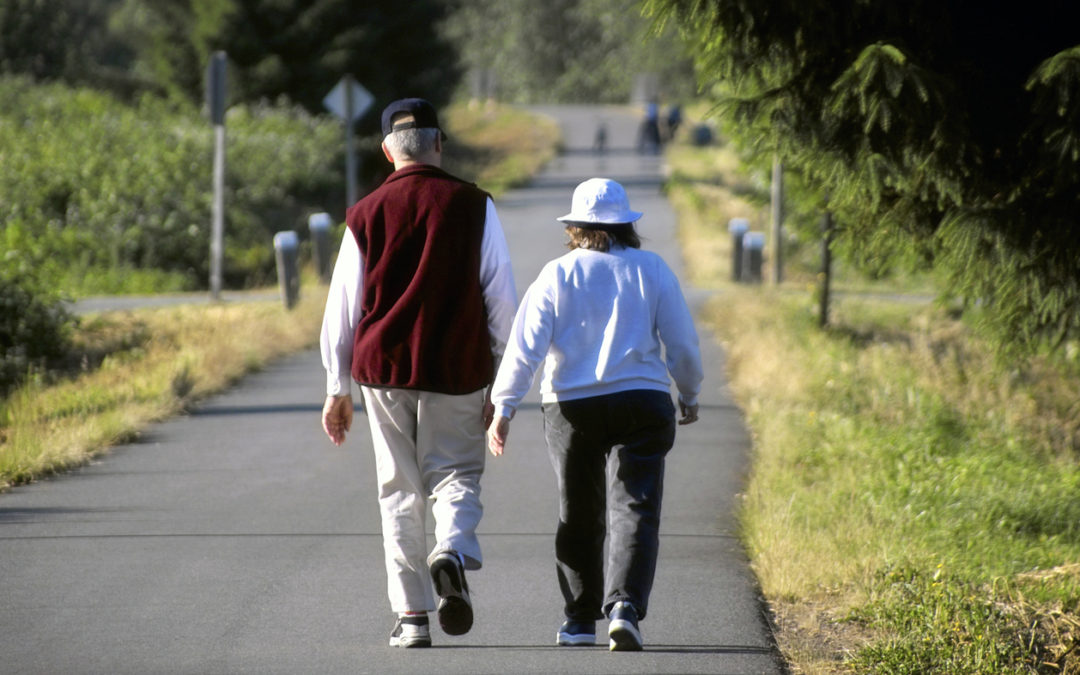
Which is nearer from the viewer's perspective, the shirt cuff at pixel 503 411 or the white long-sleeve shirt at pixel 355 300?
the shirt cuff at pixel 503 411

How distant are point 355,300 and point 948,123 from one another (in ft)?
10.6

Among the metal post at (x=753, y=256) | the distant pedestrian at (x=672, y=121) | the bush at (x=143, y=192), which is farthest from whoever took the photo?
the distant pedestrian at (x=672, y=121)

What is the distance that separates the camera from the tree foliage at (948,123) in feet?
23.3

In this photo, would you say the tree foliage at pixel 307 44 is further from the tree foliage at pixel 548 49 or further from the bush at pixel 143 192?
the tree foliage at pixel 548 49

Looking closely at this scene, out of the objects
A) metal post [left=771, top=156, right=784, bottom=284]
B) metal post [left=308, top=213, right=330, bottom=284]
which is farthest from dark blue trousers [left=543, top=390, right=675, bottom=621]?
metal post [left=308, top=213, right=330, bottom=284]

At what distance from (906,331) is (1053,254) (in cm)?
1010

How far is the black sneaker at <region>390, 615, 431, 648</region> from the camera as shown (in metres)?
5.29

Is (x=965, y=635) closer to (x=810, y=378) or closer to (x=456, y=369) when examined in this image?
(x=456, y=369)

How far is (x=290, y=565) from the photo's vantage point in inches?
257

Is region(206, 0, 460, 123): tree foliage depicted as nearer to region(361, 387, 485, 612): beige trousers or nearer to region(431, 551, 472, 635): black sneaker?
region(361, 387, 485, 612): beige trousers

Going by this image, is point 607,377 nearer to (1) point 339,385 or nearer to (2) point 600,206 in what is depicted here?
(2) point 600,206


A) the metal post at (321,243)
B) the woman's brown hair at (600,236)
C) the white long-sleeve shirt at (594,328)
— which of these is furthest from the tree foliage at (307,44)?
the white long-sleeve shirt at (594,328)

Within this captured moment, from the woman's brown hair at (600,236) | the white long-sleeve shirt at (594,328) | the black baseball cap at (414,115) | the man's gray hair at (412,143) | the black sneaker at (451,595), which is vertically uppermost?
the black baseball cap at (414,115)

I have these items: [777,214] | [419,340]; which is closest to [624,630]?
[419,340]
